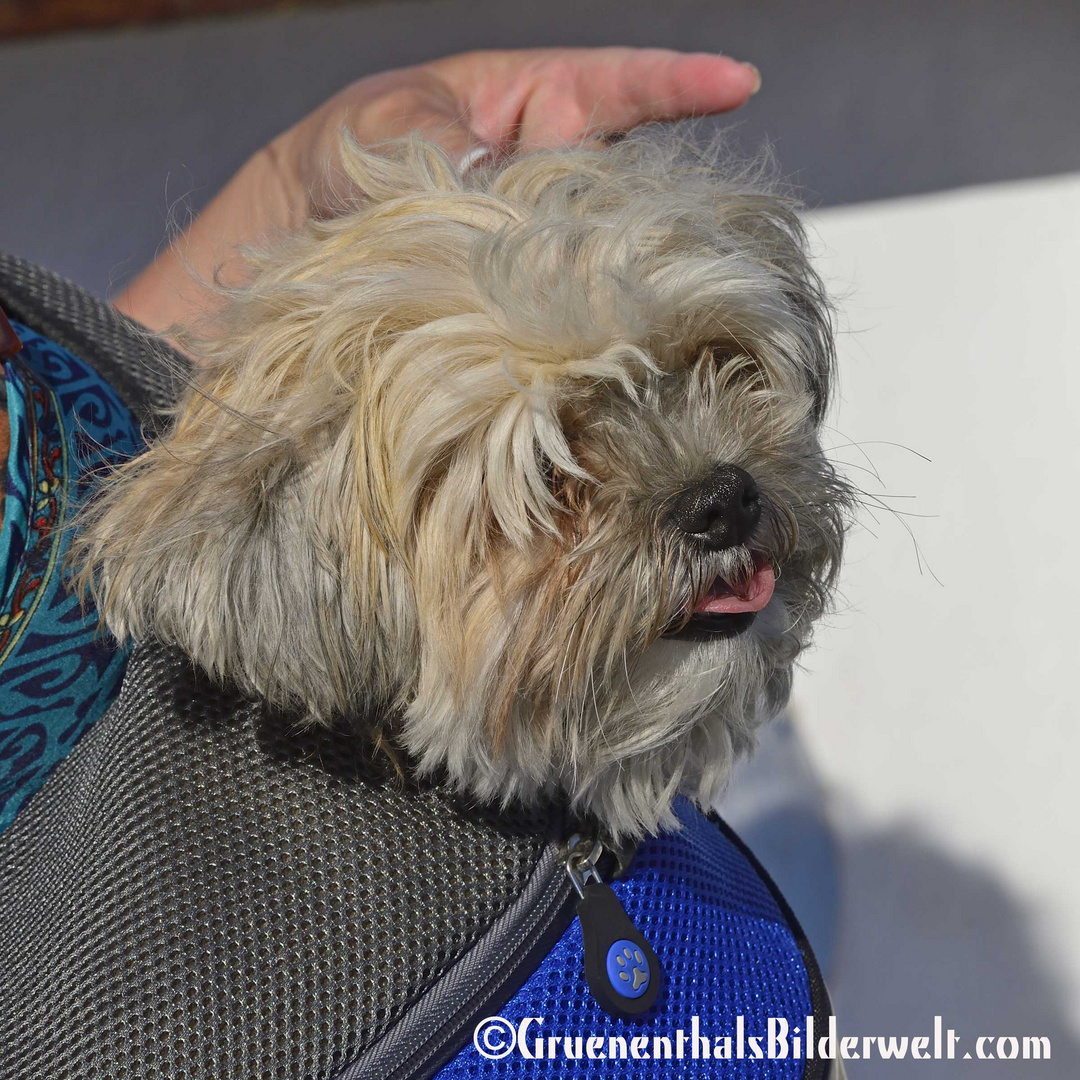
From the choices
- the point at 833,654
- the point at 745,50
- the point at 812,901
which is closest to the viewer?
the point at 812,901

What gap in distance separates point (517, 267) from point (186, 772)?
0.59 meters

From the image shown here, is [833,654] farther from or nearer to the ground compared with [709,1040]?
nearer to the ground

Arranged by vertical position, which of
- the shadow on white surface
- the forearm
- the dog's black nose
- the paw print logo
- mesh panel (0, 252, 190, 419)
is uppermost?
mesh panel (0, 252, 190, 419)

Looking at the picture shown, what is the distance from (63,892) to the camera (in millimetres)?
1056

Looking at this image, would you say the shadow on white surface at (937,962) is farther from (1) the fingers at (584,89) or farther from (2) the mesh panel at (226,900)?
(1) the fingers at (584,89)

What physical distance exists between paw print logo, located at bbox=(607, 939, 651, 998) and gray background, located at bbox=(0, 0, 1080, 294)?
78.0 inches

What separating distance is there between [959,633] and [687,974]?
124 centimetres

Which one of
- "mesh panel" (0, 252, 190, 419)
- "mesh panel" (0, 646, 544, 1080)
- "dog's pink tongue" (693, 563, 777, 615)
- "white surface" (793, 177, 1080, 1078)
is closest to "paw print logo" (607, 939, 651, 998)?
"mesh panel" (0, 646, 544, 1080)

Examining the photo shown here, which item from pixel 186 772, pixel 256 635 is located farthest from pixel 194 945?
pixel 256 635

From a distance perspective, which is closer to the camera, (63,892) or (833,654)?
(63,892)

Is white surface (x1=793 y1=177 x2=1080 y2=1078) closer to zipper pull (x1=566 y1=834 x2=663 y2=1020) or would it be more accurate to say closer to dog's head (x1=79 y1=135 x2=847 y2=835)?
dog's head (x1=79 y1=135 x2=847 y2=835)

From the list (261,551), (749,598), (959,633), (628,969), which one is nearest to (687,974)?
(628,969)

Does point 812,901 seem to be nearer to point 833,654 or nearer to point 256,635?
point 833,654

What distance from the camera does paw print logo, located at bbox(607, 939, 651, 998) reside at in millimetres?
1064
